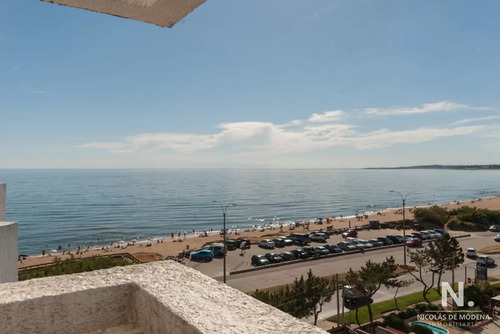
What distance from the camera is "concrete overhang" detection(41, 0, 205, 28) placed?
195 centimetres

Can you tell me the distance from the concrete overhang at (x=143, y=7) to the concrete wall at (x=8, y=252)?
585 cm

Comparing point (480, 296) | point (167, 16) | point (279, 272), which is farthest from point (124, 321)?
point (279, 272)

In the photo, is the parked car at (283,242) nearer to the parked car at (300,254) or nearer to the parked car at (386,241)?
the parked car at (300,254)

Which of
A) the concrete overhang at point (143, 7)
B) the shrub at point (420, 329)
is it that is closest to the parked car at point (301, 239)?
the shrub at point (420, 329)

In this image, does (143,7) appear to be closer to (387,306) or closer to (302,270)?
(387,306)

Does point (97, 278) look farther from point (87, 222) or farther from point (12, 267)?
point (87, 222)

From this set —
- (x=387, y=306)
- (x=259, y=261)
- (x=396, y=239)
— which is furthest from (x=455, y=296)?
(x=396, y=239)

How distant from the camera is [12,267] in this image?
6.63 m

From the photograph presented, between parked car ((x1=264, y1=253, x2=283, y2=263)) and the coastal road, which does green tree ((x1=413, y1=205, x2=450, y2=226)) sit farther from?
parked car ((x1=264, y1=253, x2=283, y2=263))

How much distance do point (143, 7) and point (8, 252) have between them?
647 centimetres

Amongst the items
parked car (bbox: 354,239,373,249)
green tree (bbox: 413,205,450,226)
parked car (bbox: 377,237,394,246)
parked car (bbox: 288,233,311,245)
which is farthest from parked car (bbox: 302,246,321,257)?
green tree (bbox: 413,205,450,226)

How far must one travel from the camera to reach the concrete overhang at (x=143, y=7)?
1.95 m

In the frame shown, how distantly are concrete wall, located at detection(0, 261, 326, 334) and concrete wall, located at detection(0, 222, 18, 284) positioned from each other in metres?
4.38

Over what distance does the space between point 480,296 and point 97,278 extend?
25.0 meters
